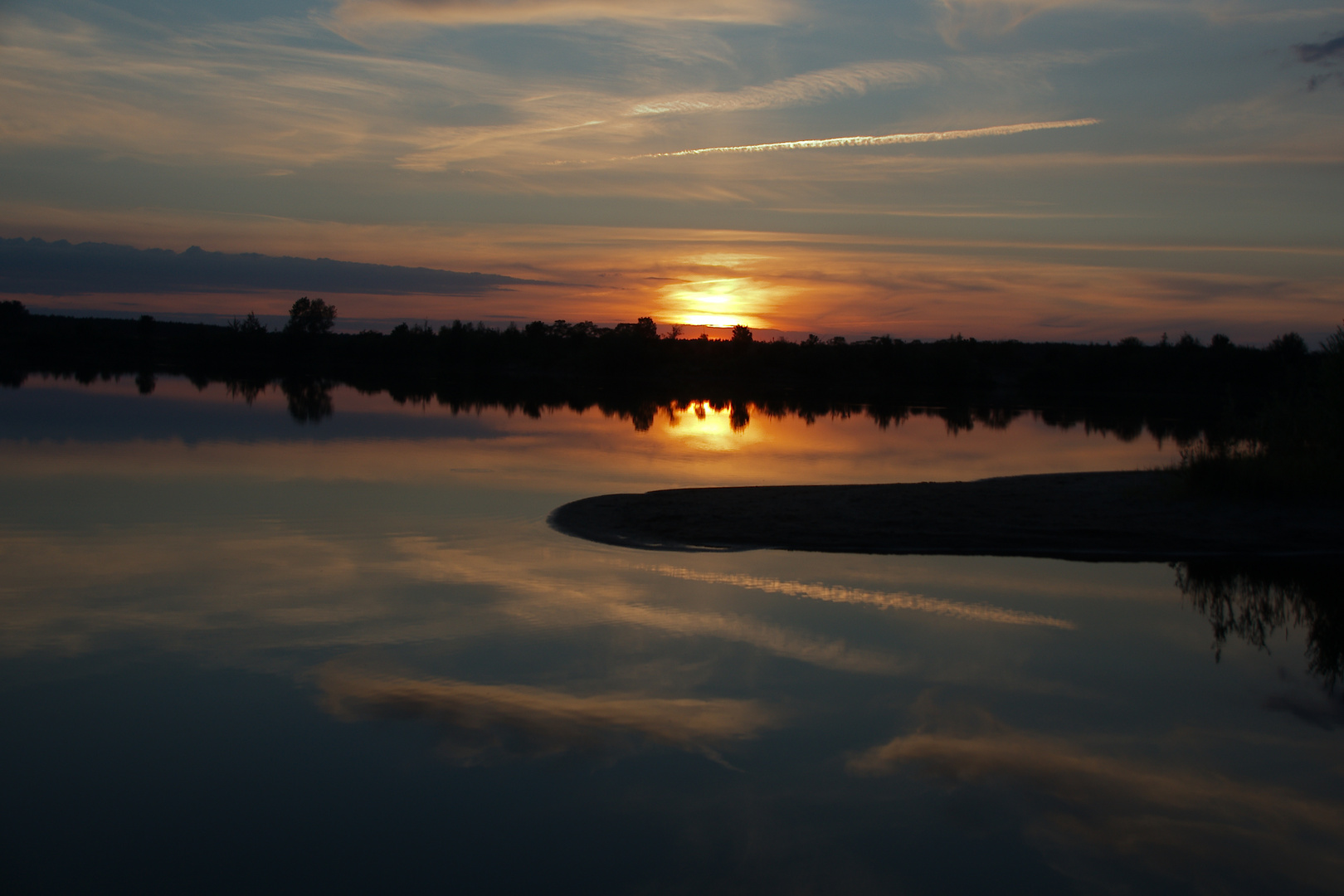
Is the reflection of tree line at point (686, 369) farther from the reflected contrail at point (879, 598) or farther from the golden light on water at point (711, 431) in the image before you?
the reflected contrail at point (879, 598)

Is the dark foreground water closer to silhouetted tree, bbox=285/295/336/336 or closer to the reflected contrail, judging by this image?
the reflected contrail

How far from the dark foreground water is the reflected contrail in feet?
0.16

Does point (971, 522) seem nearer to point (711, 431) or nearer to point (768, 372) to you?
point (711, 431)

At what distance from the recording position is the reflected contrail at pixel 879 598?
27.7ft

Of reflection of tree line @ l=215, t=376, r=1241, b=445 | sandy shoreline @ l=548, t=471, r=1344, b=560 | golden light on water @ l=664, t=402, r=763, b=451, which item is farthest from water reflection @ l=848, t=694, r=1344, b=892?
reflection of tree line @ l=215, t=376, r=1241, b=445

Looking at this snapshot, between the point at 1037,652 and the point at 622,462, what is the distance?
13.1 metres

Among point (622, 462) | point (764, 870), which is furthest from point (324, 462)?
point (764, 870)

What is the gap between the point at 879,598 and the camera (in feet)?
29.3

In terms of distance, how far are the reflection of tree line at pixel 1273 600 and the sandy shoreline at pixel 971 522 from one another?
1.87ft

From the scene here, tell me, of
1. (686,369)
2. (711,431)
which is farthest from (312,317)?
(711,431)

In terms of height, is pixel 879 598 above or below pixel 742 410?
below

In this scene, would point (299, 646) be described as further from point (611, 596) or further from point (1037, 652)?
point (1037, 652)

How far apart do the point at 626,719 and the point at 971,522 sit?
24.3ft

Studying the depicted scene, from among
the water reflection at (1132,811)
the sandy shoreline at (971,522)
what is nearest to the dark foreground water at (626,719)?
the water reflection at (1132,811)
